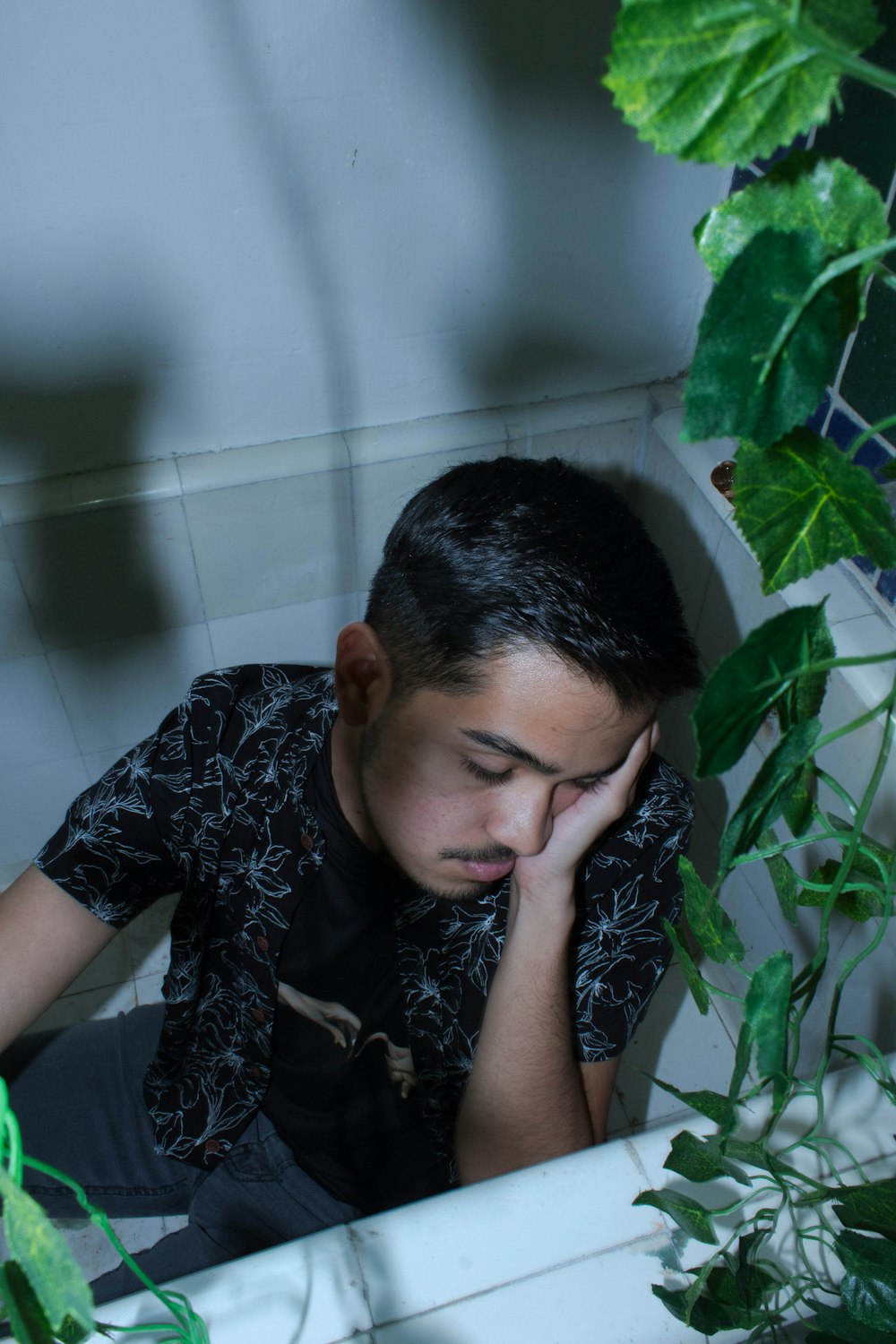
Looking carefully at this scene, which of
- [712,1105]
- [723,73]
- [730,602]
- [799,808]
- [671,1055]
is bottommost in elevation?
[671,1055]

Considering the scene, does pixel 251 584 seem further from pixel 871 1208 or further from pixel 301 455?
pixel 871 1208

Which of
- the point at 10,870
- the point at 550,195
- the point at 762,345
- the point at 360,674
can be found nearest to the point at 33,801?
the point at 10,870

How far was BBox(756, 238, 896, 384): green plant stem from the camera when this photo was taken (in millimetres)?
196

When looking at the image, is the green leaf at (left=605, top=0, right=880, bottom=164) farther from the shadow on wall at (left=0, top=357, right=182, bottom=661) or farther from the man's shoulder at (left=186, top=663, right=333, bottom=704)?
the shadow on wall at (left=0, top=357, right=182, bottom=661)

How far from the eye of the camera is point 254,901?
0.84m

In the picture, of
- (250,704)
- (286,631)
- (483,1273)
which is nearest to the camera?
(483,1273)

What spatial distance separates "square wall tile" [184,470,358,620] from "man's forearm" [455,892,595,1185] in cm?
54

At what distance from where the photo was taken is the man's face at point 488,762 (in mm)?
675

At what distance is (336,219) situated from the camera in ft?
3.28

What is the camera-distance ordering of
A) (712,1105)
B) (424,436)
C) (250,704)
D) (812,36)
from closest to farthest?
1. (812,36)
2. (712,1105)
3. (250,704)
4. (424,436)

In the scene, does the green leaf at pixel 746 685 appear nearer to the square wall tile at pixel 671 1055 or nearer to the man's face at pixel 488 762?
the man's face at pixel 488 762

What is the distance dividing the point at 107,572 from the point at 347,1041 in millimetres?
571

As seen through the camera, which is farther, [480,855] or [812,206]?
[480,855]

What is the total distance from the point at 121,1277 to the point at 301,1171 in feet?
0.54
